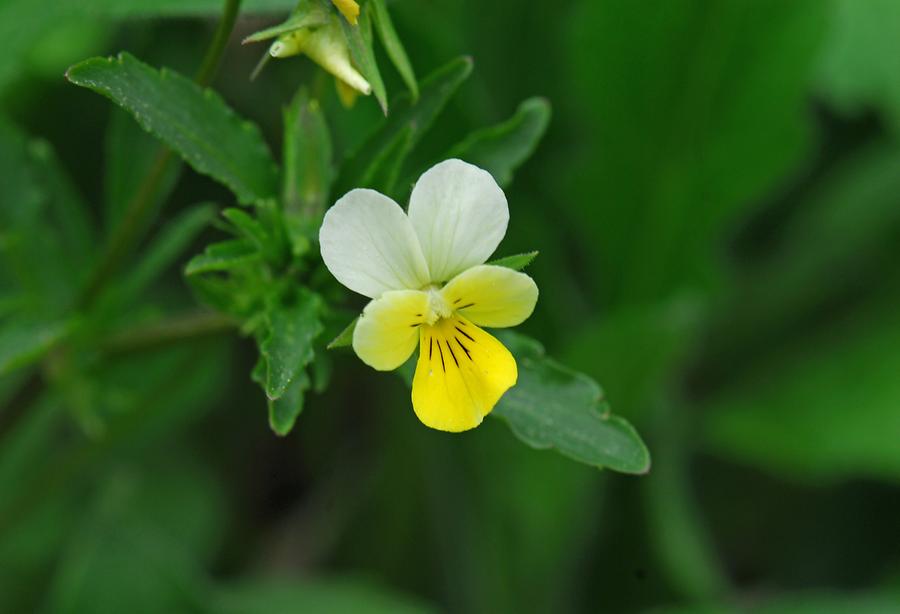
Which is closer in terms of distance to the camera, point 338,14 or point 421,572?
point 338,14

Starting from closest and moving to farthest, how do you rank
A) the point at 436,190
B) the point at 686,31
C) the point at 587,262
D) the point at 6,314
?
the point at 436,190 < the point at 6,314 < the point at 686,31 < the point at 587,262

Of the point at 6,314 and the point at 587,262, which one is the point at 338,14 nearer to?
the point at 6,314

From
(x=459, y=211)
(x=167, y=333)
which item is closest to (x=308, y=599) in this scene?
(x=167, y=333)

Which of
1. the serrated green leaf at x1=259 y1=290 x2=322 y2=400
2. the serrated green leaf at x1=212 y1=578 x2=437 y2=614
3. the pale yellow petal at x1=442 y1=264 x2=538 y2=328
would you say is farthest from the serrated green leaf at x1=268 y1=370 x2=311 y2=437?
the serrated green leaf at x1=212 y1=578 x2=437 y2=614

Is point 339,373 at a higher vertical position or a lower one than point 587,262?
lower

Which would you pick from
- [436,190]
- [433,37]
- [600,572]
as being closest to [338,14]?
[436,190]

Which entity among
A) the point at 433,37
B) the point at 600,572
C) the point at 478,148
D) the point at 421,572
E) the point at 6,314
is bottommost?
→ the point at 421,572
